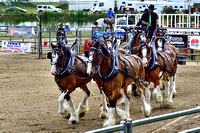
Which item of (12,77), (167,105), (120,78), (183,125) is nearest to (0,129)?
(120,78)

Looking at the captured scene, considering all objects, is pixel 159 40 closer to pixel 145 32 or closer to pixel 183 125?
pixel 145 32

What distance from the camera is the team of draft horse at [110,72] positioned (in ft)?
26.8

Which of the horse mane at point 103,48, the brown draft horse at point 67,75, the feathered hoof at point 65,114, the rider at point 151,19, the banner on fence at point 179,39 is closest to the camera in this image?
the horse mane at point 103,48

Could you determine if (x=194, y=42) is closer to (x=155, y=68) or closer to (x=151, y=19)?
(x=151, y=19)

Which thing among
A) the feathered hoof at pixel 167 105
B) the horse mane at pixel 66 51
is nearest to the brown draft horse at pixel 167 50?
the feathered hoof at pixel 167 105

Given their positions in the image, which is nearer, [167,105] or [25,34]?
[167,105]

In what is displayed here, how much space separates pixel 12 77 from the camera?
15133 millimetres

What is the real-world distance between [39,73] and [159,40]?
601cm

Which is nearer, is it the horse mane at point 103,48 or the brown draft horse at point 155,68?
the horse mane at point 103,48

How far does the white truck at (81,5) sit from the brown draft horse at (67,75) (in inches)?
1933

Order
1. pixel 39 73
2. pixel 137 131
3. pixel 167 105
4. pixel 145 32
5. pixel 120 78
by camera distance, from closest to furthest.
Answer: pixel 137 131 → pixel 120 78 → pixel 167 105 → pixel 145 32 → pixel 39 73

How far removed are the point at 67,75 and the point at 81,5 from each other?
5017 centimetres

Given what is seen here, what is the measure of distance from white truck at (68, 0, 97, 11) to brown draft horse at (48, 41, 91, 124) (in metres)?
49.1

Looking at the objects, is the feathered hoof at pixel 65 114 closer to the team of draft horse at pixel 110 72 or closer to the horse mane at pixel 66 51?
the team of draft horse at pixel 110 72
